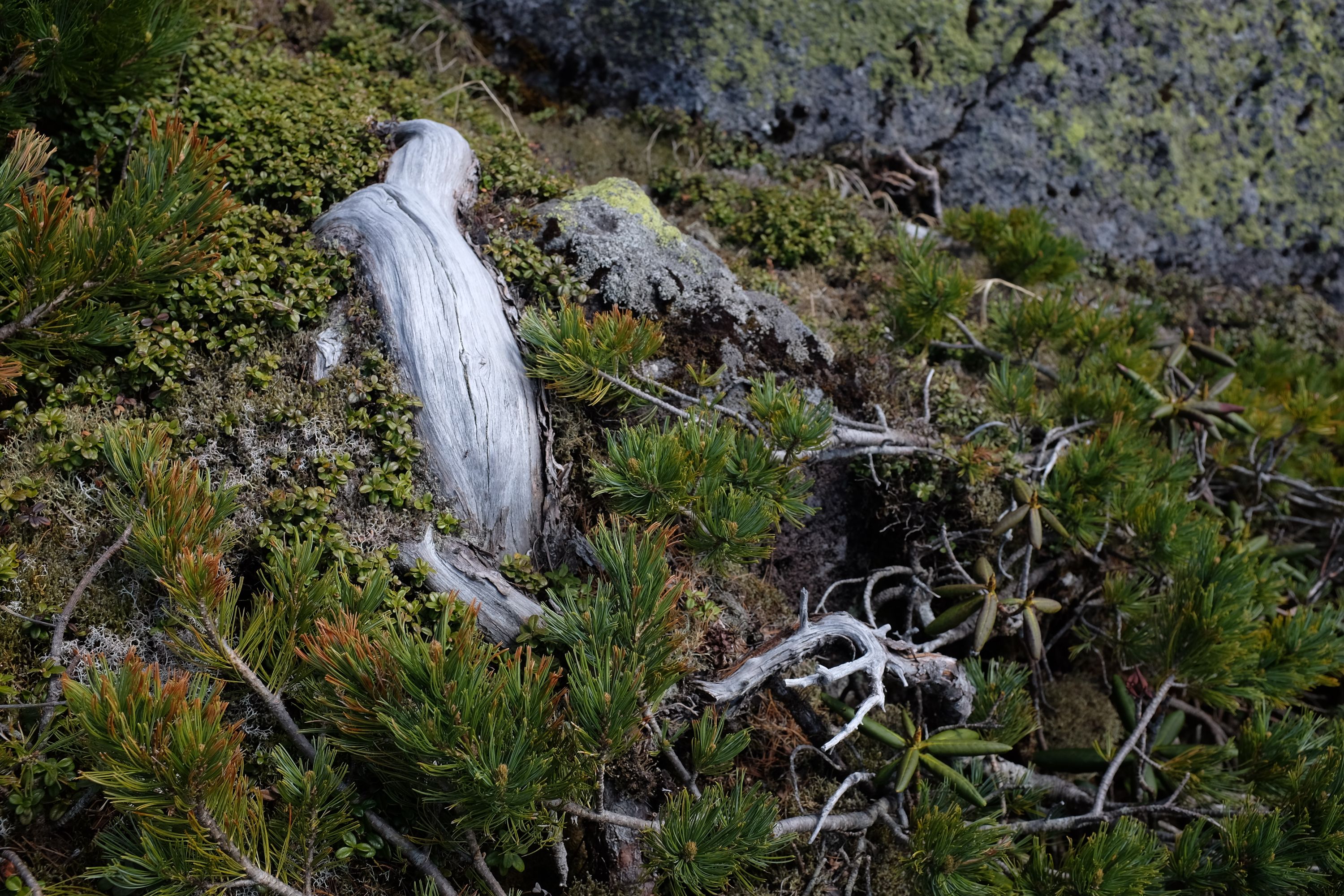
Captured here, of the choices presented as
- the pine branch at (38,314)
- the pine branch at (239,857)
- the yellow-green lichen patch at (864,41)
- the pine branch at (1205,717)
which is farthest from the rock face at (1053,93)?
the pine branch at (239,857)

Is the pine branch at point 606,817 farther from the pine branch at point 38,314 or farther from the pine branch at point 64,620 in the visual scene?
the pine branch at point 38,314

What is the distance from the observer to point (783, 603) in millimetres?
4270

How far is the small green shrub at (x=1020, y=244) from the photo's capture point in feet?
19.5

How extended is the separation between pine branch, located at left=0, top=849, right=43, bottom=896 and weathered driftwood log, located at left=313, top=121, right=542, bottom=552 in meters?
1.86

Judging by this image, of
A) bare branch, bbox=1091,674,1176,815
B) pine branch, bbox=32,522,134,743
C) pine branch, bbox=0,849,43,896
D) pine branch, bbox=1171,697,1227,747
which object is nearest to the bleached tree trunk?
pine branch, bbox=32,522,134,743

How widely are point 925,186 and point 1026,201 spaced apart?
915 millimetres

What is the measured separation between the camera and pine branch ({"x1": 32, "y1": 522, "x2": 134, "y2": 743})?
2721mm

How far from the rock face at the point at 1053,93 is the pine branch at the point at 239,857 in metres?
5.90

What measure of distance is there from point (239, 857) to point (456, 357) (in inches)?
89.5

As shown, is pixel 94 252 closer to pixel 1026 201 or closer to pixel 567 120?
pixel 567 120

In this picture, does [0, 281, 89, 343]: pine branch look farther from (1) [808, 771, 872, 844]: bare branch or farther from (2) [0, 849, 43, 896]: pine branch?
(1) [808, 771, 872, 844]: bare branch

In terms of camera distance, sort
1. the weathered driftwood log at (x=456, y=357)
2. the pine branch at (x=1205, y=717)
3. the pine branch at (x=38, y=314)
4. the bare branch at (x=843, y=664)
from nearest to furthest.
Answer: the pine branch at (x=38, y=314) < the bare branch at (x=843, y=664) < the weathered driftwood log at (x=456, y=357) < the pine branch at (x=1205, y=717)

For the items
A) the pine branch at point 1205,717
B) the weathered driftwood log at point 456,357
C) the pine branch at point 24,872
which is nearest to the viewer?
the pine branch at point 24,872

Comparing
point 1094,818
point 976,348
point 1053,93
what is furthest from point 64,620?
point 1053,93
